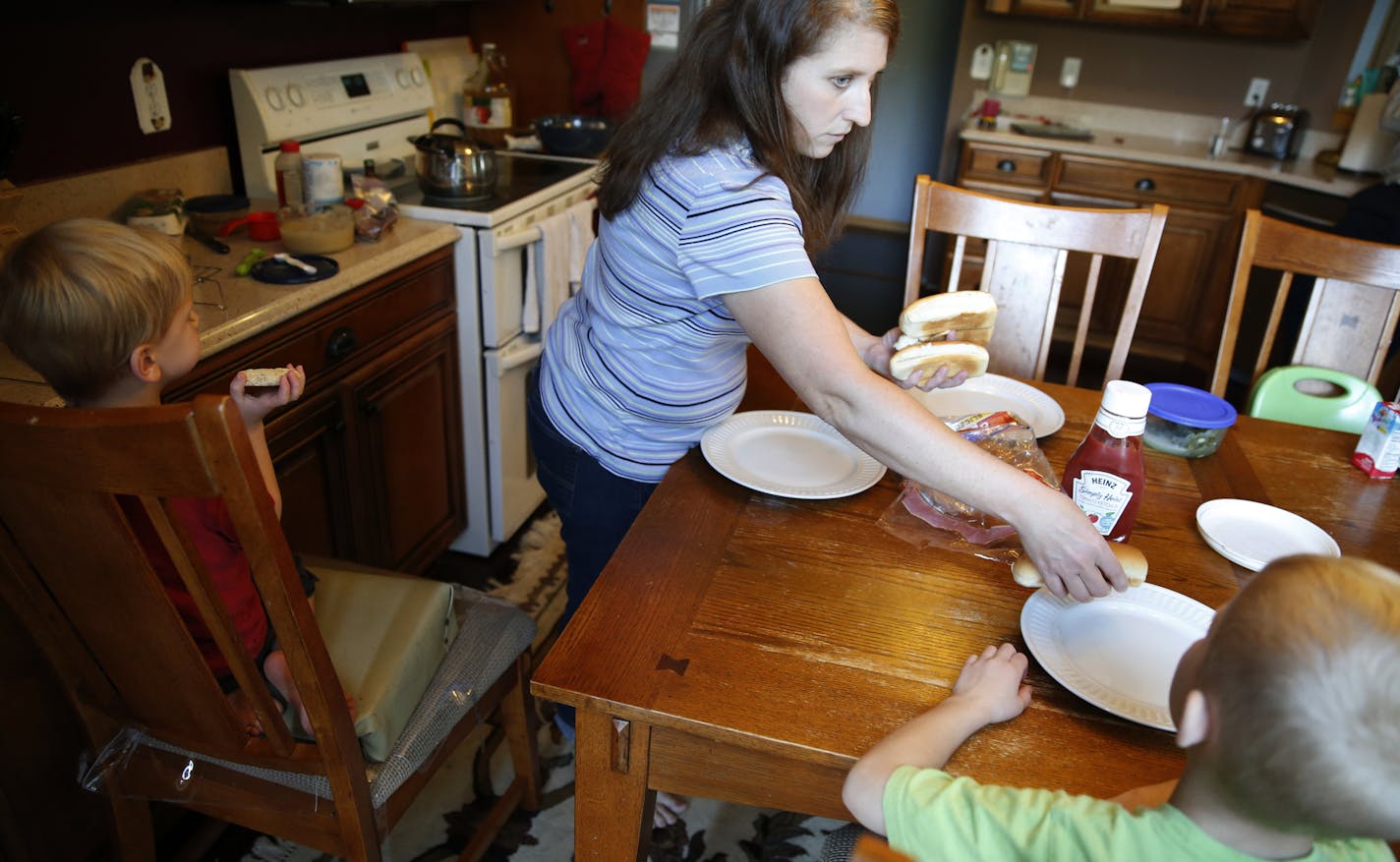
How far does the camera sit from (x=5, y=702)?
1.29m

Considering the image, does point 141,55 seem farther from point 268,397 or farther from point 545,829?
point 545,829

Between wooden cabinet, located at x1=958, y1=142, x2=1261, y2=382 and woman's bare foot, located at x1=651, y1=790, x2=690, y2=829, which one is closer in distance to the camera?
woman's bare foot, located at x1=651, y1=790, x2=690, y2=829

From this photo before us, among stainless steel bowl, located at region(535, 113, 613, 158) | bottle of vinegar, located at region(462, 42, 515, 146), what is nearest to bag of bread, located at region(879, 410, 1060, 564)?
stainless steel bowl, located at region(535, 113, 613, 158)

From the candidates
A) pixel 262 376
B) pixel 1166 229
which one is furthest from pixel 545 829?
pixel 1166 229

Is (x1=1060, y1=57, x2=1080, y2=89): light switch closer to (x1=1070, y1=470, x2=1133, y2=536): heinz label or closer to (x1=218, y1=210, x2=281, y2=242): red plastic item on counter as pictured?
(x1=218, y1=210, x2=281, y2=242): red plastic item on counter

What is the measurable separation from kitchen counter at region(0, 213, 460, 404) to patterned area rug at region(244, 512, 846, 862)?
2.83 feet

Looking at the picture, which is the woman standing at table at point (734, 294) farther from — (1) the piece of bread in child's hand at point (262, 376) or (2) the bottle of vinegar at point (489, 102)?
(2) the bottle of vinegar at point (489, 102)

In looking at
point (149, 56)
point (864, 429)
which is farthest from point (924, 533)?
point (149, 56)

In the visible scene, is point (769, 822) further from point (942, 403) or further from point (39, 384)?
point (39, 384)

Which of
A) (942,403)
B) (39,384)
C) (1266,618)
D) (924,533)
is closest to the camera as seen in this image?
(1266,618)

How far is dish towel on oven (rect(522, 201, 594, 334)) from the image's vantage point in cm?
231

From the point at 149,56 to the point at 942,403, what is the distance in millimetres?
1788

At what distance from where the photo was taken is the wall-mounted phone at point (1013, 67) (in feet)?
14.6

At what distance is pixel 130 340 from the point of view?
106 cm
